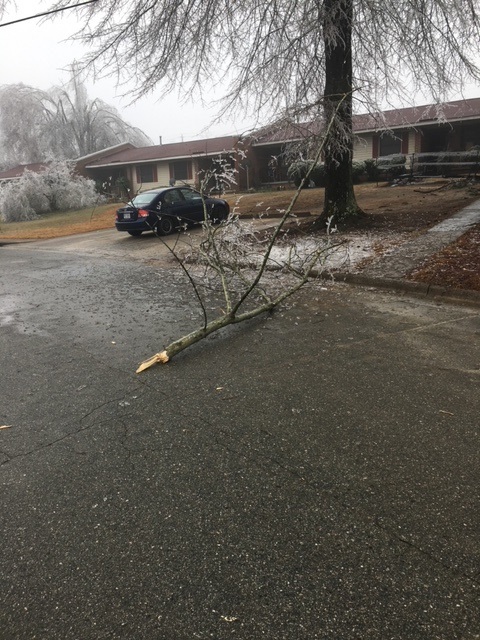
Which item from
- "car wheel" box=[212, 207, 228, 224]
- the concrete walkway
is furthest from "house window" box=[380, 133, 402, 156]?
the concrete walkway

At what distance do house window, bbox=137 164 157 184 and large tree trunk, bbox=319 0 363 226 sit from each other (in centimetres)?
2775

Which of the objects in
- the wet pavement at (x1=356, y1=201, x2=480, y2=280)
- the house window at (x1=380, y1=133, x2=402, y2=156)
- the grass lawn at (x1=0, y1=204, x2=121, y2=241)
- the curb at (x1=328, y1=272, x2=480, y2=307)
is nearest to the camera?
the curb at (x1=328, y1=272, x2=480, y2=307)

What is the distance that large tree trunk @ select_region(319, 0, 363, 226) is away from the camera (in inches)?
401

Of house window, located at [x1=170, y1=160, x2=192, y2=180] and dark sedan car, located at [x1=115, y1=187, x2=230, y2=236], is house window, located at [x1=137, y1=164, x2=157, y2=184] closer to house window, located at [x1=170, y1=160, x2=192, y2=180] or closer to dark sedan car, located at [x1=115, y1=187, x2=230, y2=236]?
house window, located at [x1=170, y1=160, x2=192, y2=180]

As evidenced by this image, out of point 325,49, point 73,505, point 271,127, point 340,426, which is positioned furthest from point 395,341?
point 325,49

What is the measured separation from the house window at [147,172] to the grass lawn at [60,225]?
6858mm

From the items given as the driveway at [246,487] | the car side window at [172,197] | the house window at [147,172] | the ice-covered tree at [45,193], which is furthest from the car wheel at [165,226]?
the house window at [147,172]

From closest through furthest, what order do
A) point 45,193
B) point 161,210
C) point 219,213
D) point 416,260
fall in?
point 416,260 → point 161,210 → point 219,213 → point 45,193

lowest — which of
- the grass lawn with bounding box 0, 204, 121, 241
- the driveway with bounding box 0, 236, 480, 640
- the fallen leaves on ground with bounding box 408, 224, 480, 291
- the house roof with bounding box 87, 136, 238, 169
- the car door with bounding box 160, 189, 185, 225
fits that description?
the driveway with bounding box 0, 236, 480, 640

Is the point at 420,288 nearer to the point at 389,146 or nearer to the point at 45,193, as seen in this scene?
the point at 389,146

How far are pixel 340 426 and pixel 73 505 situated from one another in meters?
1.78

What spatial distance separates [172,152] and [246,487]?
36.7 m

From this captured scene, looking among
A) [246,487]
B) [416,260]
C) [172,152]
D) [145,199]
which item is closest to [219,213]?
[145,199]

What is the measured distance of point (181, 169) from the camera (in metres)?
36.5
